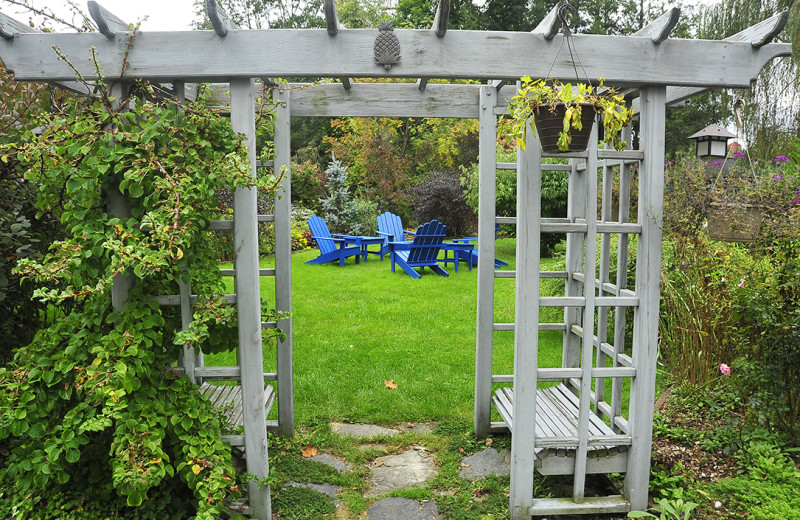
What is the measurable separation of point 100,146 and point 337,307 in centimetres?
507

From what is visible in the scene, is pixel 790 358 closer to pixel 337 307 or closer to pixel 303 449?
pixel 303 449

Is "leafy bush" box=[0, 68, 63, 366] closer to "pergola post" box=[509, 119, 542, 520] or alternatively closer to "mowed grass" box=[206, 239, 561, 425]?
"mowed grass" box=[206, 239, 561, 425]

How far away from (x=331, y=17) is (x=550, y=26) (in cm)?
99

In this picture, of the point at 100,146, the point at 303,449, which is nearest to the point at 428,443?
the point at 303,449

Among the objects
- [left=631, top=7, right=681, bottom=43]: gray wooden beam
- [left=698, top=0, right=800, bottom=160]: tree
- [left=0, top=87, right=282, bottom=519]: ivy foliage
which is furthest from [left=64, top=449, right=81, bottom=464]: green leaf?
[left=698, top=0, right=800, bottom=160]: tree

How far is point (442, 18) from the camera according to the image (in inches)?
95.2

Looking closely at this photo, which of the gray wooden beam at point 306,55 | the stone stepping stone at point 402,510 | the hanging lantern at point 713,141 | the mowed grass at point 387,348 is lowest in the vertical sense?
the stone stepping stone at point 402,510

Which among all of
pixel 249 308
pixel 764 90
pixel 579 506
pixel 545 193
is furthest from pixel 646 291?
pixel 764 90

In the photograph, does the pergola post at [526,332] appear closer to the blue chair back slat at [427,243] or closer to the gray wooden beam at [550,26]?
the gray wooden beam at [550,26]

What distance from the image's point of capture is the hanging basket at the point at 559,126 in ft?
8.11

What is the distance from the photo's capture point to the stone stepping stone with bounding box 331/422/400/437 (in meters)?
4.02

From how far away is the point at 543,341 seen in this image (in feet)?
19.6

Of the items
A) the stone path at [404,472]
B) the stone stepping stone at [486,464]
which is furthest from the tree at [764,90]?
the stone path at [404,472]

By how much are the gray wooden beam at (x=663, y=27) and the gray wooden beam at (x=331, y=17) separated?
1.44 m
